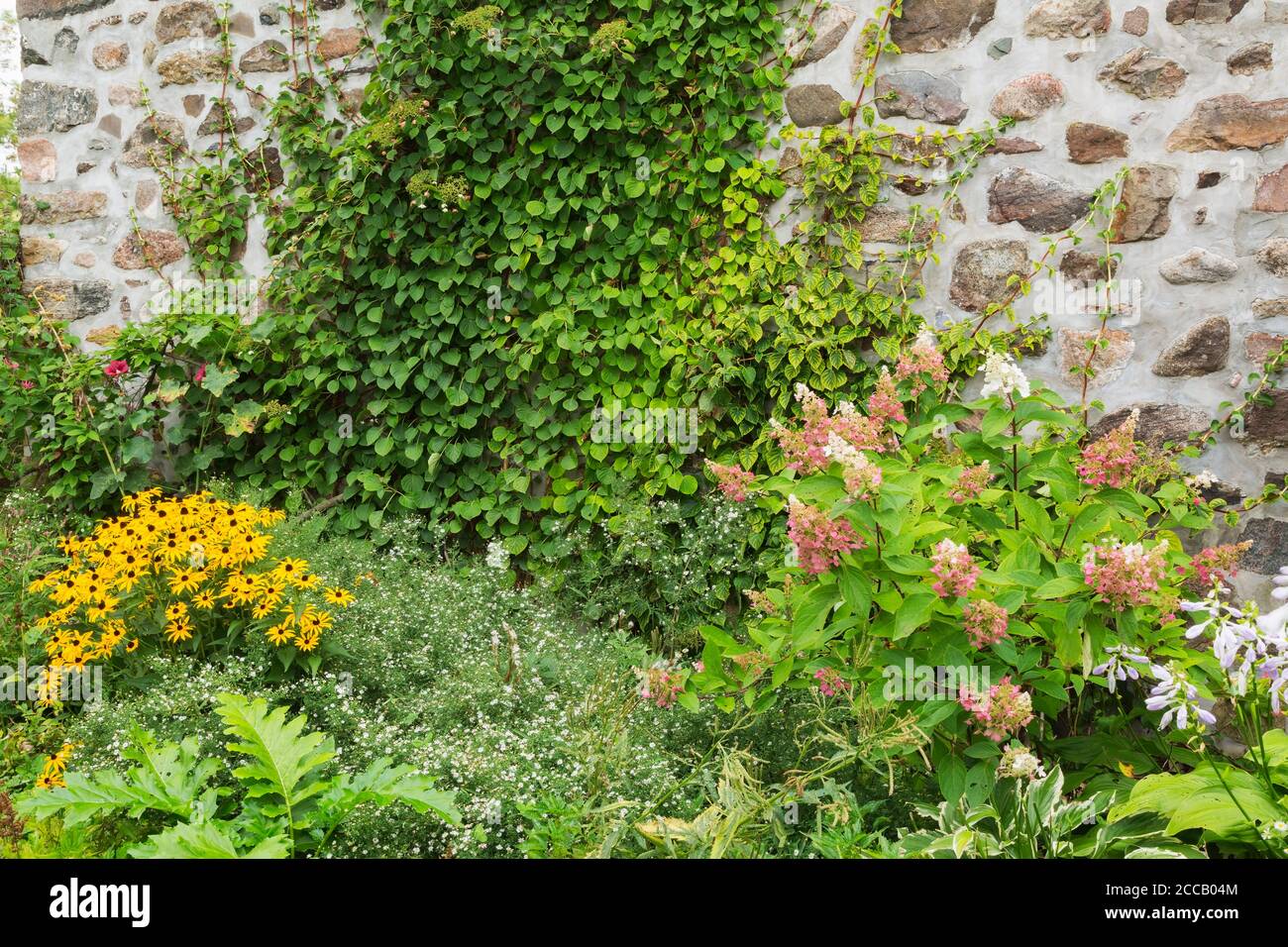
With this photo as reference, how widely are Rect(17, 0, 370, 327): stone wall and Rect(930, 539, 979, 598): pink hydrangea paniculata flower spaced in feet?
13.0

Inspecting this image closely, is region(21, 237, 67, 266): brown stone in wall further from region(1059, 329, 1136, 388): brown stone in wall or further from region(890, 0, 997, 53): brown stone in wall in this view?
region(1059, 329, 1136, 388): brown stone in wall

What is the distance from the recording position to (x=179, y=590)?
3148 millimetres

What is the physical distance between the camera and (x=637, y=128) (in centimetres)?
398

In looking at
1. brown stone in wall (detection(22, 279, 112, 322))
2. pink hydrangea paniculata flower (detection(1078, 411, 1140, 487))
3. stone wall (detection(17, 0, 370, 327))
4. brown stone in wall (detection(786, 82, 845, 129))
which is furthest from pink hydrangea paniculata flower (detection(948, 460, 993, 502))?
brown stone in wall (detection(22, 279, 112, 322))

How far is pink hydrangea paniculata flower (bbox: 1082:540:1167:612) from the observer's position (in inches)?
86.4

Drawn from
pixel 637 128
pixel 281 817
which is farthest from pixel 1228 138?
pixel 281 817

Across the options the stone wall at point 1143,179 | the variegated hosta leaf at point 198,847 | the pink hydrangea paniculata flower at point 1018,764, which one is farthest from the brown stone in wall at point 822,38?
the variegated hosta leaf at point 198,847

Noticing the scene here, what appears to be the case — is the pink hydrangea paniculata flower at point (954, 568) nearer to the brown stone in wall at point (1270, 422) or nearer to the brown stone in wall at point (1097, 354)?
the brown stone in wall at point (1097, 354)

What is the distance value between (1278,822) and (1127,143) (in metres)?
2.57

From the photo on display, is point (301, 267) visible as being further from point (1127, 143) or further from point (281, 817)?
point (1127, 143)

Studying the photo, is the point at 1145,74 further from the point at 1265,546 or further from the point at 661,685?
the point at 661,685

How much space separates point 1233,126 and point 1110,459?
1.51 metres

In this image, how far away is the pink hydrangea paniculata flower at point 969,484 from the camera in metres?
2.55

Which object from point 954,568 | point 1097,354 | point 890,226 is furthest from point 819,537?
point 890,226
